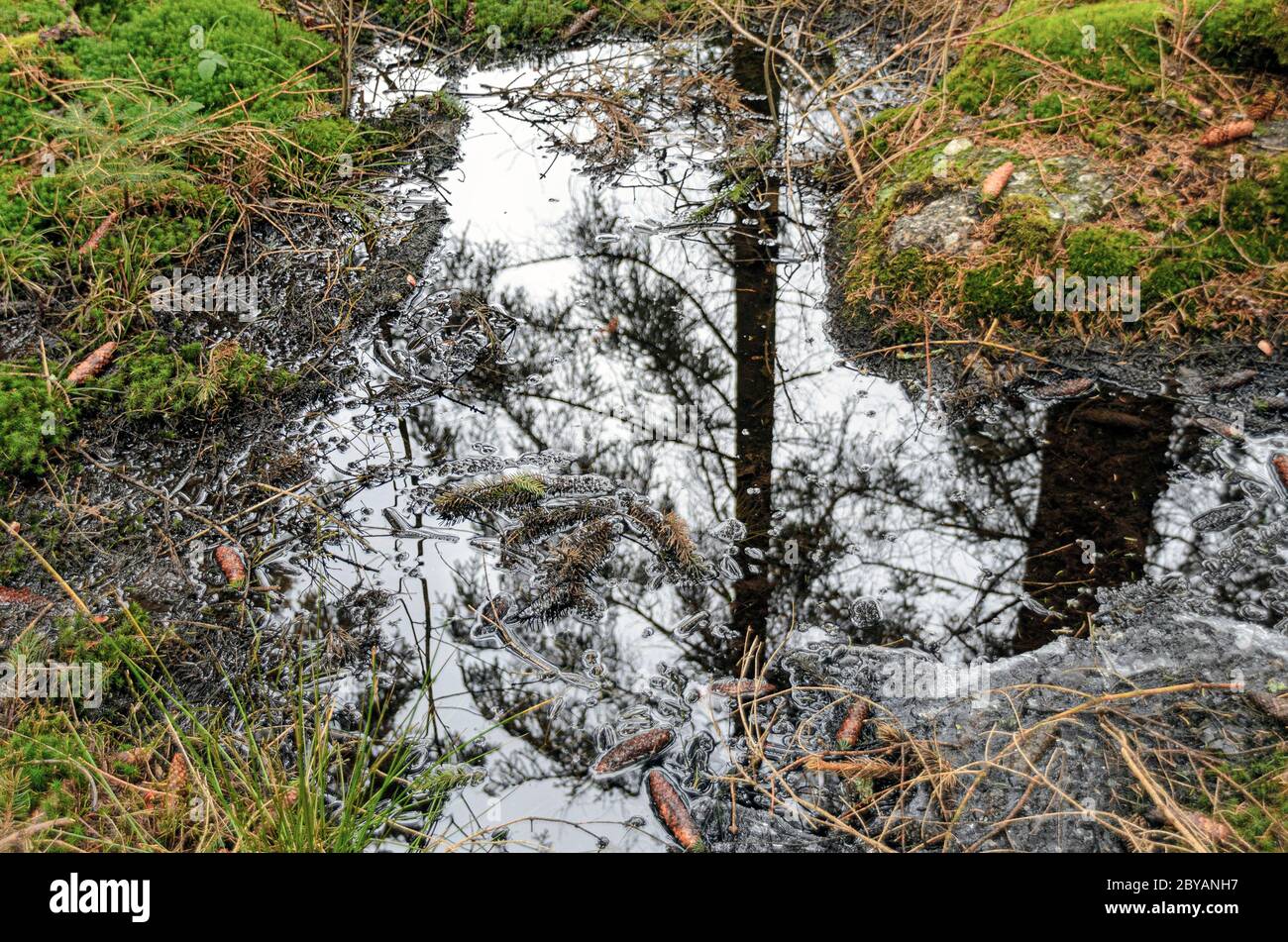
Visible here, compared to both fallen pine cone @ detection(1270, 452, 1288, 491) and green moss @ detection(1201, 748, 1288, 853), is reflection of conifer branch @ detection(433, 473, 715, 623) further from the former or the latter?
fallen pine cone @ detection(1270, 452, 1288, 491)

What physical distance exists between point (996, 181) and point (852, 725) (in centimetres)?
284

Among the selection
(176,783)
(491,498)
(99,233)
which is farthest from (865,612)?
(99,233)

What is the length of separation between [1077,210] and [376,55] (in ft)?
15.3

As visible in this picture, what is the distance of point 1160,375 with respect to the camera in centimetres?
357

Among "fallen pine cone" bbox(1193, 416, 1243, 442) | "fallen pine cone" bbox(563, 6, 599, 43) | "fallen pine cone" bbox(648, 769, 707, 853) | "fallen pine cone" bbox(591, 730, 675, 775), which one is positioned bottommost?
"fallen pine cone" bbox(648, 769, 707, 853)

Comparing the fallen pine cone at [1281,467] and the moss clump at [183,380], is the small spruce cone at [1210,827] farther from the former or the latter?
the moss clump at [183,380]

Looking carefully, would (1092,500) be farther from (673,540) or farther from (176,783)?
(176,783)

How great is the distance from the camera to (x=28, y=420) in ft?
11.2

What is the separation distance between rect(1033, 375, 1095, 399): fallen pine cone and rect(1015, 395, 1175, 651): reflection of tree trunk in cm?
6

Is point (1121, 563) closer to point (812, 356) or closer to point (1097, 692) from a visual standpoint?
point (1097, 692)

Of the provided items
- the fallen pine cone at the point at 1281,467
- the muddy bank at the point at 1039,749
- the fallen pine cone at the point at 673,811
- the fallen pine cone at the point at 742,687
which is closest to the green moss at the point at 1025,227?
the fallen pine cone at the point at 1281,467

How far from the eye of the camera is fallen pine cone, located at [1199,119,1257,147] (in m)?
3.74

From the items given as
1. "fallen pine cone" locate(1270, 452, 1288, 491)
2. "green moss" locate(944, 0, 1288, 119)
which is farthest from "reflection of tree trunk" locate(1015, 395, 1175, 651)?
"green moss" locate(944, 0, 1288, 119)

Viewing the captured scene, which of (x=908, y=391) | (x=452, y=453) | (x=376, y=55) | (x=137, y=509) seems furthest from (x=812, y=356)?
(x=376, y=55)
